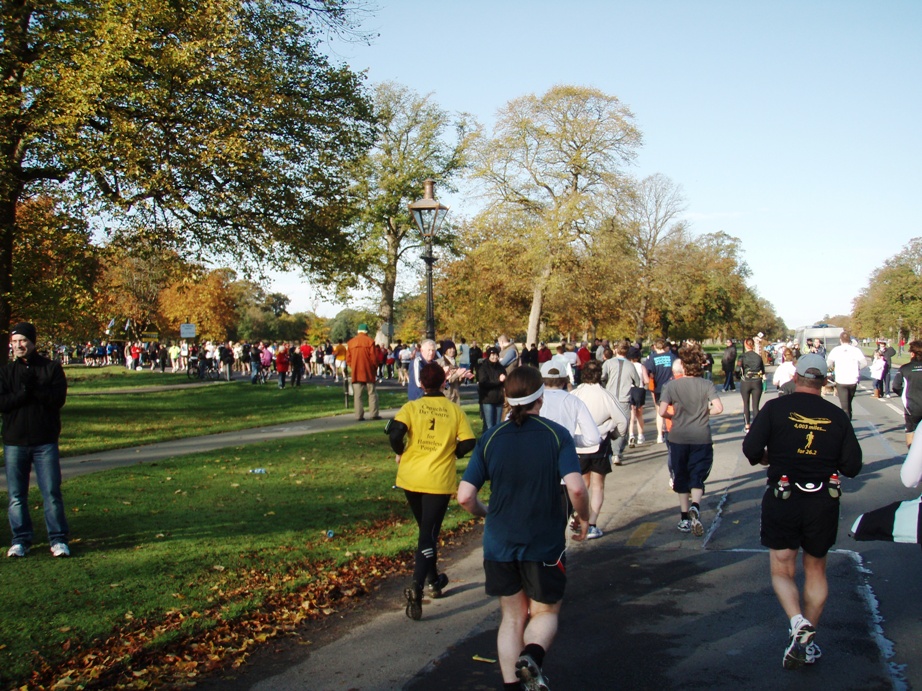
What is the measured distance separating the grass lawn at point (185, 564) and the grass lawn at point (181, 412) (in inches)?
194

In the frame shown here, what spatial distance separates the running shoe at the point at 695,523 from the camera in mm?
8305

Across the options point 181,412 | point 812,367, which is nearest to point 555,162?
point 181,412

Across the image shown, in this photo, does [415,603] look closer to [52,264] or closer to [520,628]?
[520,628]

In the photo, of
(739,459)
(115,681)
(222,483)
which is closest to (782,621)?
(115,681)

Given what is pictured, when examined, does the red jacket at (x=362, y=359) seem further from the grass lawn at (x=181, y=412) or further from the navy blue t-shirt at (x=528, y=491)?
the navy blue t-shirt at (x=528, y=491)

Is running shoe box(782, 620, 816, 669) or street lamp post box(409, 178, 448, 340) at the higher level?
street lamp post box(409, 178, 448, 340)

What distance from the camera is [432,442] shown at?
238 inches

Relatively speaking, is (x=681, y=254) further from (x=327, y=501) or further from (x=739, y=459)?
(x=327, y=501)

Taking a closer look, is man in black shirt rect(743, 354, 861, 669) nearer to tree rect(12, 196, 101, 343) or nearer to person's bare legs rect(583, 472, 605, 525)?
person's bare legs rect(583, 472, 605, 525)

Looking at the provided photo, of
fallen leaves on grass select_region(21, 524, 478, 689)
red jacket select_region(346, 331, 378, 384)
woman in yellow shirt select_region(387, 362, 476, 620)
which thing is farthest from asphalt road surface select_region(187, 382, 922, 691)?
red jacket select_region(346, 331, 378, 384)

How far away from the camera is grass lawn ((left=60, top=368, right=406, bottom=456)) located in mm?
16688

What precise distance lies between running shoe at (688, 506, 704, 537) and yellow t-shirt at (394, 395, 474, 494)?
3.39 m

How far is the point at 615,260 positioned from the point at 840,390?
84.4 ft

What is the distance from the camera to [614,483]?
38.9ft
